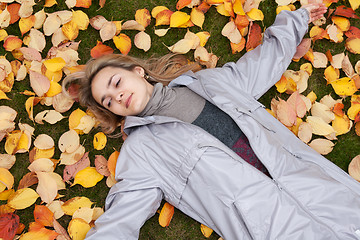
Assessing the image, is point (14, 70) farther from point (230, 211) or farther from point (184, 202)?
point (230, 211)

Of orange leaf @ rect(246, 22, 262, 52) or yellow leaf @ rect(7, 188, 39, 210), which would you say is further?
orange leaf @ rect(246, 22, 262, 52)

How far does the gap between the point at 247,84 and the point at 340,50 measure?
83 cm

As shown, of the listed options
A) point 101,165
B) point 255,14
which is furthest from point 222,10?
point 101,165

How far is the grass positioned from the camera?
2.35 meters

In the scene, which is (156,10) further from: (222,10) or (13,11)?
(13,11)

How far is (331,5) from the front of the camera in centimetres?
258

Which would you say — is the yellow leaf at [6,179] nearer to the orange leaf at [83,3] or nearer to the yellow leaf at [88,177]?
the yellow leaf at [88,177]

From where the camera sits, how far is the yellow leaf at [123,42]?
2.54 meters

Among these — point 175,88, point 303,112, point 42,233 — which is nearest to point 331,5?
point 303,112

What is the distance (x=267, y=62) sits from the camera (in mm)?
2291

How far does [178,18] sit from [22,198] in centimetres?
168

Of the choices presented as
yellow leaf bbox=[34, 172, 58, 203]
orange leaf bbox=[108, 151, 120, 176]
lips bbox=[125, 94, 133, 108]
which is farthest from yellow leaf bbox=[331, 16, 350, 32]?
yellow leaf bbox=[34, 172, 58, 203]

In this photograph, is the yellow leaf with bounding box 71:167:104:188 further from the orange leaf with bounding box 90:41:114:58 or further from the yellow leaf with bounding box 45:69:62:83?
the orange leaf with bounding box 90:41:114:58

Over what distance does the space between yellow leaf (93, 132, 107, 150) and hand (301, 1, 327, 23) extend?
5.58 ft
